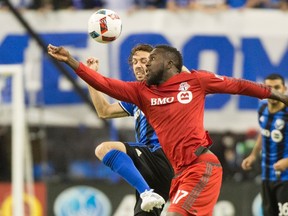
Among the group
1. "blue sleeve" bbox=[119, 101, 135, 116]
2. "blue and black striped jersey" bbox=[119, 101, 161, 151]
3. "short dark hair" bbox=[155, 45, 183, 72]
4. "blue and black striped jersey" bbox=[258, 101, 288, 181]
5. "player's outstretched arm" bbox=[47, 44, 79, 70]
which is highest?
"player's outstretched arm" bbox=[47, 44, 79, 70]

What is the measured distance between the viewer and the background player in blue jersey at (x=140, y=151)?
867 centimetres

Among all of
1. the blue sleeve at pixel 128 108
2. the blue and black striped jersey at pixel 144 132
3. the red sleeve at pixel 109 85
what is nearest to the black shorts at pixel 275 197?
the blue and black striped jersey at pixel 144 132

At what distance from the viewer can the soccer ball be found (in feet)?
→ 27.5

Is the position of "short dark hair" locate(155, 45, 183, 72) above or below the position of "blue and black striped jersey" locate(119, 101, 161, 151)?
above

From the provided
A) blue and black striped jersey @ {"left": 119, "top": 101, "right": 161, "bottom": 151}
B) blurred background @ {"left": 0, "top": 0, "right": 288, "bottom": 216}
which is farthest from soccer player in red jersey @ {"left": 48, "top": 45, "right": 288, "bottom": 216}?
blurred background @ {"left": 0, "top": 0, "right": 288, "bottom": 216}

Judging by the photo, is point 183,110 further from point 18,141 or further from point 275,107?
point 18,141

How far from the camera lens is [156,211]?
891 cm

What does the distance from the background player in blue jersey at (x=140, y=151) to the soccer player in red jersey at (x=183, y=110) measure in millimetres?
733

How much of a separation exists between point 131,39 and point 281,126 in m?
4.83

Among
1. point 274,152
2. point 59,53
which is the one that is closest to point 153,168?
point 59,53

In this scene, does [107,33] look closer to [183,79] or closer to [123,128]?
[183,79]

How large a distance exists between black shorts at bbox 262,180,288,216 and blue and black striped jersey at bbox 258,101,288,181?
0.08 meters

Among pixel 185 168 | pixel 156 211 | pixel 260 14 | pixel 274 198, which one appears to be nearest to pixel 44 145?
pixel 260 14

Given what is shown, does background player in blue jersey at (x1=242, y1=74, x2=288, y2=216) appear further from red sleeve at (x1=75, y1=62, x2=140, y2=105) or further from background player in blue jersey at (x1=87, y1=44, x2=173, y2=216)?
red sleeve at (x1=75, y1=62, x2=140, y2=105)
